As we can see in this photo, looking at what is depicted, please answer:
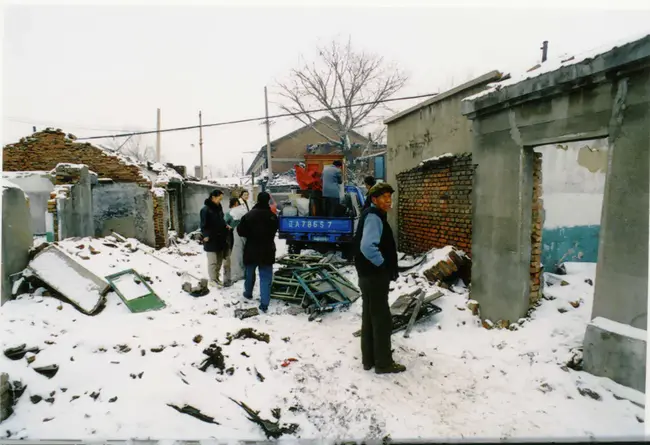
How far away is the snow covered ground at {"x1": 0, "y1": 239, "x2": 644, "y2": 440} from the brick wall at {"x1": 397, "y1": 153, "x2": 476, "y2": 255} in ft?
7.43

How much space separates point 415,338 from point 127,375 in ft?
11.0

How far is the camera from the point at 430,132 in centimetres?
802

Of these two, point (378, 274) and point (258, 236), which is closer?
point (378, 274)

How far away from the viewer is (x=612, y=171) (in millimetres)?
3258

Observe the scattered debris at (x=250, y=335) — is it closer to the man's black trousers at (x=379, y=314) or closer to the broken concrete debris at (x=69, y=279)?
the man's black trousers at (x=379, y=314)

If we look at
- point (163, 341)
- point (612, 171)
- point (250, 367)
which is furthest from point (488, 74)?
point (163, 341)

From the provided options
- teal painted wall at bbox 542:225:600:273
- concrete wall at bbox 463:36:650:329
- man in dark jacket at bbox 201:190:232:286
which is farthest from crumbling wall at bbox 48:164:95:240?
teal painted wall at bbox 542:225:600:273

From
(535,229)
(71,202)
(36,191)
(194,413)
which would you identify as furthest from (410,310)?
(36,191)

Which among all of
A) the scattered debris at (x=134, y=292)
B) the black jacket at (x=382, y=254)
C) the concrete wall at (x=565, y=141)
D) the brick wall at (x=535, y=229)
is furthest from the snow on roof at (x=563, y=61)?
the scattered debris at (x=134, y=292)

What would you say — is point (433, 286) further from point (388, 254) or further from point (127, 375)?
point (127, 375)

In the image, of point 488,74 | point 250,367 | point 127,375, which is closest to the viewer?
point 127,375

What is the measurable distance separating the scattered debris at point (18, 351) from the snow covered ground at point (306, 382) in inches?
3.8

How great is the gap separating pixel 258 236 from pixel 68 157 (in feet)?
38.1

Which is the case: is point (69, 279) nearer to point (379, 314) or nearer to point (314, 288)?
point (314, 288)
